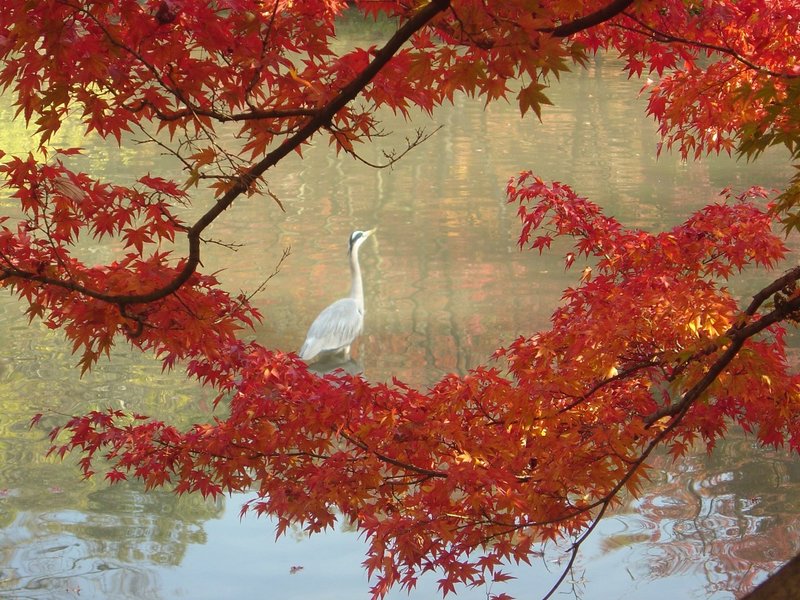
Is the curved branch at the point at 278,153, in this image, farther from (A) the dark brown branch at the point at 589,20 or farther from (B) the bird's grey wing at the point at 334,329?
(B) the bird's grey wing at the point at 334,329

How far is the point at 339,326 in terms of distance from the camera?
20.5ft

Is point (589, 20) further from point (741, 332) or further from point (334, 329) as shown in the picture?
point (334, 329)

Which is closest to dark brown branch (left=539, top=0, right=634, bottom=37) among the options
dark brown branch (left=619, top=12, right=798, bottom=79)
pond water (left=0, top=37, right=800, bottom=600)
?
dark brown branch (left=619, top=12, right=798, bottom=79)

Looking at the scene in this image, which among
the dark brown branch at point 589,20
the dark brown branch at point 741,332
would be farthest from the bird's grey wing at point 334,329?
the dark brown branch at point 589,20

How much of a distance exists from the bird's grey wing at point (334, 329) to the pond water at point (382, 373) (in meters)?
0.28

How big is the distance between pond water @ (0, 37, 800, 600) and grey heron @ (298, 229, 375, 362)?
10.9 inches

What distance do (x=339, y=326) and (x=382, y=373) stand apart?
0.42 meters

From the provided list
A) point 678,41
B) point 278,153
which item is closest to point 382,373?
point 678,41

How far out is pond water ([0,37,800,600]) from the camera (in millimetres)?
4168

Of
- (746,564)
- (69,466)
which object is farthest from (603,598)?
(69,466)

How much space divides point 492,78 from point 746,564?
9.08 ft

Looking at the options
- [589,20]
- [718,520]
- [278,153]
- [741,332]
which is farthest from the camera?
[718,520]

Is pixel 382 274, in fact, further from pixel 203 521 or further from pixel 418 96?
pixel 418 96

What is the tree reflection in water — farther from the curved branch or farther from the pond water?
the curved branch
